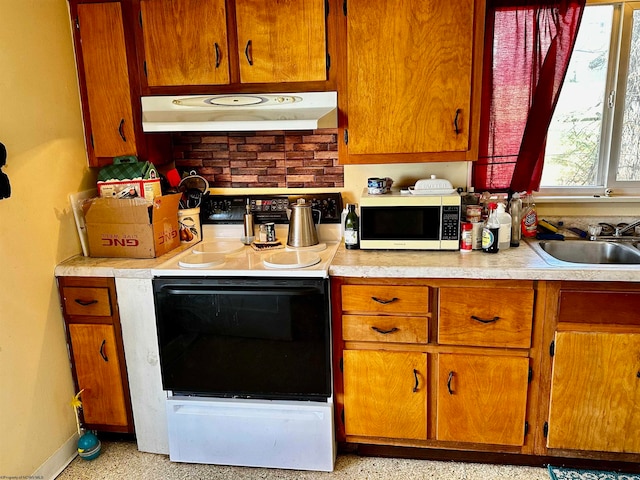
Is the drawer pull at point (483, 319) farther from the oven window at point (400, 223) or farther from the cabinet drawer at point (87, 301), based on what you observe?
the cabinet drawer at point (87, 301)

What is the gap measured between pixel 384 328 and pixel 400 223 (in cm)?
49

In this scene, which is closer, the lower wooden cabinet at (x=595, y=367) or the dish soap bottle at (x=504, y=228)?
the lower wooden cabinet at (x=595, y=367)

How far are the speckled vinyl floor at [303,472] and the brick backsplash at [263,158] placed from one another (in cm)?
140

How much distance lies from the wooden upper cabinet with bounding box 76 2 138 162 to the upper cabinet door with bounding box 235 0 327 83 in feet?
1.89

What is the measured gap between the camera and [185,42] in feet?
6.99

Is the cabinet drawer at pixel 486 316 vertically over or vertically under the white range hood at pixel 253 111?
under

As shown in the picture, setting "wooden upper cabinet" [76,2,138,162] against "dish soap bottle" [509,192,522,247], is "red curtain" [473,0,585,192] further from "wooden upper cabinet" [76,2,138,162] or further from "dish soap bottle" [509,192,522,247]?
"wooden upper cabinet" [76,2,138,162]

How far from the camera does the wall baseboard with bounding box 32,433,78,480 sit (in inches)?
79.0

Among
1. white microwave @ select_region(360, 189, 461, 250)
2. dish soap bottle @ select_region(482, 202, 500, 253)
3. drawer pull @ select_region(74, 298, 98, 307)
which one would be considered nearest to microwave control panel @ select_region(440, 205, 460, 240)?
white microwave @ select_region(360, 189, 461, 250)

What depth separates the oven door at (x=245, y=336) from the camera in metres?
1.93

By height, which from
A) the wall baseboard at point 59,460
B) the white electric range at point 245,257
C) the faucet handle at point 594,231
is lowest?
the wall baseboard at point 59,460

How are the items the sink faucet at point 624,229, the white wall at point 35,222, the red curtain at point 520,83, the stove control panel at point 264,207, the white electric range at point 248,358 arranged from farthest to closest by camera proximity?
1. the stove control panel at point 264,207
2. the sink faucet at point 624,229
3. the red curtain at point 520,83
4. the white electric range at point 248,358
5. the white wall at point 35,222

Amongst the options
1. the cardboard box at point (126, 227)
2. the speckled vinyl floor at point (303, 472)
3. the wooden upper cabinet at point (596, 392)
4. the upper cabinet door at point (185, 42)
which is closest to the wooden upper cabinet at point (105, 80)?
the upper cabinet door at point (185, 42)

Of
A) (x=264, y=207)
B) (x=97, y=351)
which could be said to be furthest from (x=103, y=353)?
(x=264, y=207)
